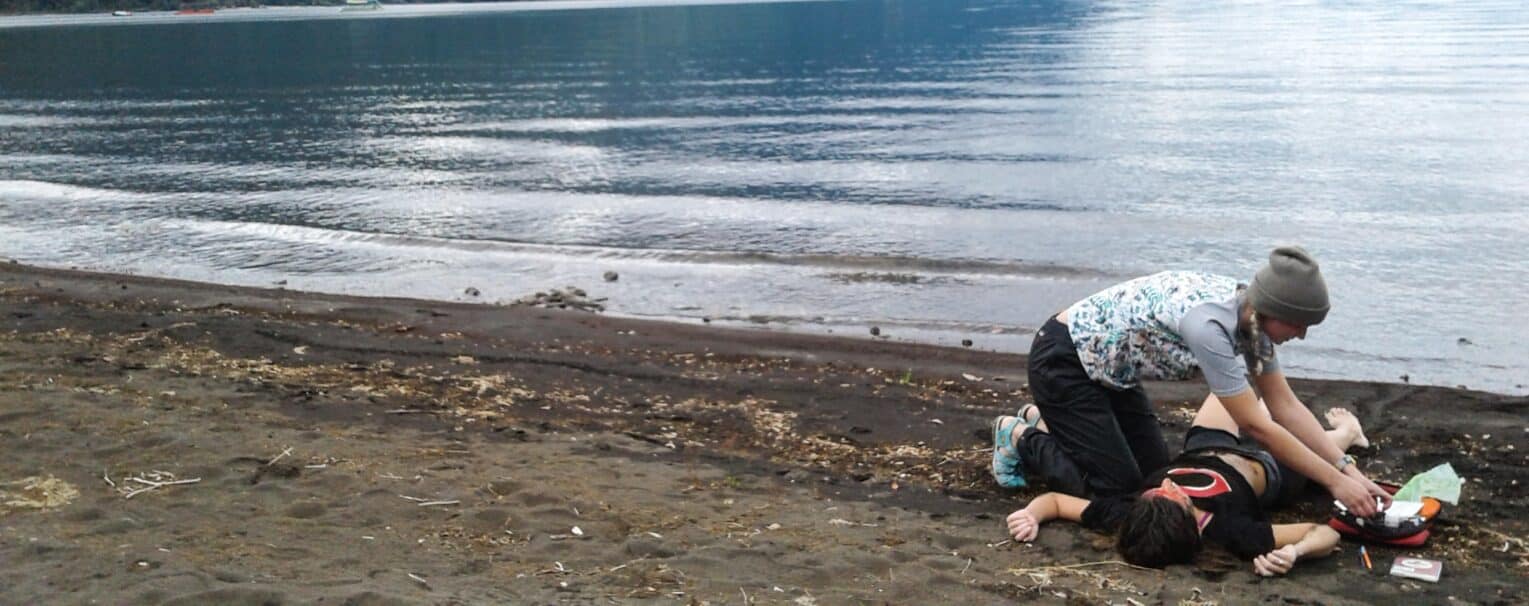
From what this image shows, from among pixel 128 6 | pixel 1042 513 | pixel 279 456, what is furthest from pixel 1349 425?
pixel 128 6

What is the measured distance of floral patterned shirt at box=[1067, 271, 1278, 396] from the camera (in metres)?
5.13

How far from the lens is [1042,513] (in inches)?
233

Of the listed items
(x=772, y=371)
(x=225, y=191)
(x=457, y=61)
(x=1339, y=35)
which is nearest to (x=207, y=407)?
(x=772, y=371)

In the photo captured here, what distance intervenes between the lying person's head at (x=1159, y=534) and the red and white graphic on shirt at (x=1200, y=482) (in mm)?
208

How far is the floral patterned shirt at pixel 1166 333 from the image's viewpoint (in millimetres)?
5129

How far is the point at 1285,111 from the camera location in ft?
97.7

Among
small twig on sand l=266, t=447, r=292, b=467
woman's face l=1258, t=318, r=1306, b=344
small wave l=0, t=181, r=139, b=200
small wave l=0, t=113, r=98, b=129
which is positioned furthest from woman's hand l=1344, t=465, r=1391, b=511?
small wave l=0, t=113, r=98, b=129

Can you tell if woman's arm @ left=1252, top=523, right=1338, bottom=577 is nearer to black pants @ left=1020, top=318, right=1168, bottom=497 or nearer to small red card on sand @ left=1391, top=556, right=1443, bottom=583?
small red card on sand @ left=1391, top=556, right=1443, bottom=583

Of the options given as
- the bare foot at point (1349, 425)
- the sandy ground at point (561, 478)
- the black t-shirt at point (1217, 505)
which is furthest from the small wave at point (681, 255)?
the black t-shirt at point (1217, 505)

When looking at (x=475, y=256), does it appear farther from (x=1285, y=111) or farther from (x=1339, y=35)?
(x=1339, y=35)

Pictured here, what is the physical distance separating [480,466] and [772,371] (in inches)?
154

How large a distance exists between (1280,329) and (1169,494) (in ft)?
3.37

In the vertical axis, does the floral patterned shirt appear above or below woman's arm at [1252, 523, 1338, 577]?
above

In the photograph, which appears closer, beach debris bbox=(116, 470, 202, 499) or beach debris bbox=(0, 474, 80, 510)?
beach debris bbox=(0, 474, 80, 510)
